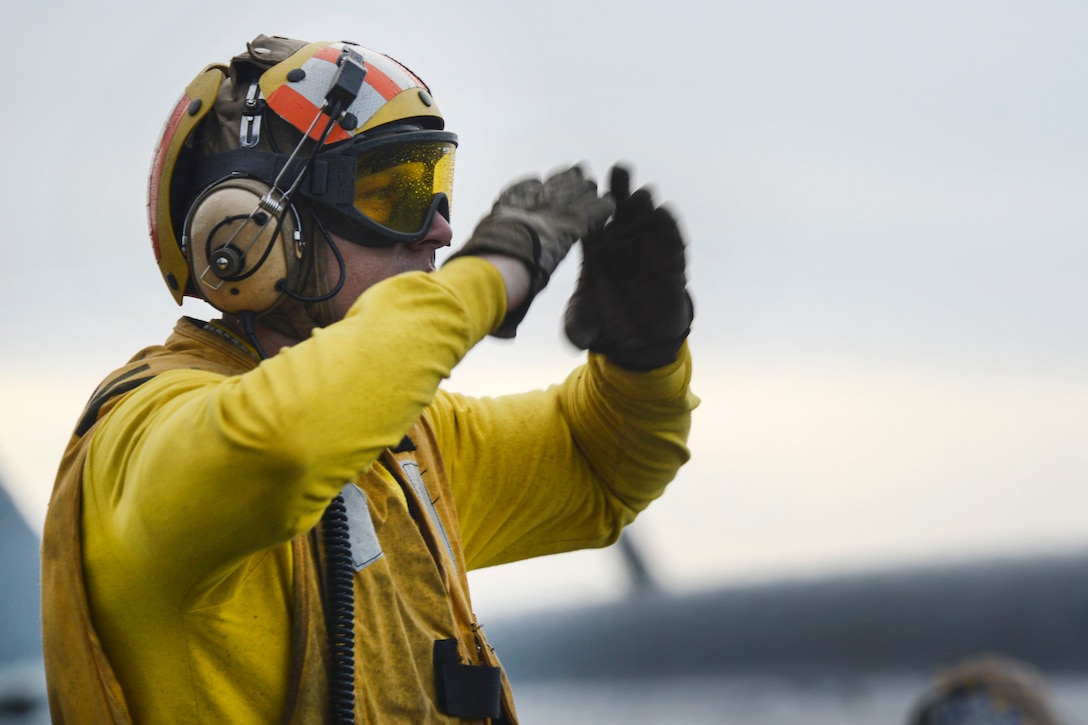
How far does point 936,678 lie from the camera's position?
1.68 m

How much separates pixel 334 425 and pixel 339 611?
1.85 feet

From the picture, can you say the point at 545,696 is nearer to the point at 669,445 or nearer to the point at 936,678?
the point at 669,445

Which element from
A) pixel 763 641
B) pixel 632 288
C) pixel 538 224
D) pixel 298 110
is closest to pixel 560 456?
pixel 632 288

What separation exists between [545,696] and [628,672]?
478mm

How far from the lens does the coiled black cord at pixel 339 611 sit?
245 centimetres

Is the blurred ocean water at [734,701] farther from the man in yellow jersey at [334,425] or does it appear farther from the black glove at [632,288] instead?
the black glove at [632,288]

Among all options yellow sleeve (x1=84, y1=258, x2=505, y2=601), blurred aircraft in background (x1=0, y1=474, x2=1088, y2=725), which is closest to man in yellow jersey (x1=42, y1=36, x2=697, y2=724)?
yellow sleeve (x1=84, y1=258, x2=505, y2=601)

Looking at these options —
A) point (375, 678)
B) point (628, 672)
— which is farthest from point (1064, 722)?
point (628, 672)

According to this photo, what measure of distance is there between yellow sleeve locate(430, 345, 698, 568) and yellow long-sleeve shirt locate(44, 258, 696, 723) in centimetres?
33

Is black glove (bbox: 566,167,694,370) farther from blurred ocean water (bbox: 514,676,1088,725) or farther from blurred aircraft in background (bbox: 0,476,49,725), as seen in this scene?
blurred aircraft in background (bbox: 0,476,49,725)

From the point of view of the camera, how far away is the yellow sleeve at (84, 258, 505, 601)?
210 cm

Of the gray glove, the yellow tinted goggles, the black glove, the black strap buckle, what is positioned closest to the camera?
the gray glove

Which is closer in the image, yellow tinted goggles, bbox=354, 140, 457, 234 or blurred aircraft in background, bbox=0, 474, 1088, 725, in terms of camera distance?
yellow tinted goggles, bbox=354, 140, 457, 234

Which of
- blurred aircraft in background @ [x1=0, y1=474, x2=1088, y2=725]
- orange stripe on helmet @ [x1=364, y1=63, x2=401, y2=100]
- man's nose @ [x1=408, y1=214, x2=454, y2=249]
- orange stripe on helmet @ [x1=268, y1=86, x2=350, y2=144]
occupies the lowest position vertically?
blurred aircraft in background @ [x1=0, y1=474, x2=1088, y2=725]
